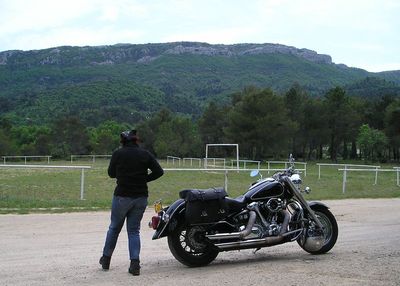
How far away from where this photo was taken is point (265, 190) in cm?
758

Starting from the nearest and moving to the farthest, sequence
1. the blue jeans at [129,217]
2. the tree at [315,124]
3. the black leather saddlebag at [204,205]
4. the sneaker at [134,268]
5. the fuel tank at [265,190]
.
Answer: the sneaker at [134,268], the blue jeans at [129,217], the black leather saddlebag at [204,205], the fuel tank at [265,190], the tree at [315,124]

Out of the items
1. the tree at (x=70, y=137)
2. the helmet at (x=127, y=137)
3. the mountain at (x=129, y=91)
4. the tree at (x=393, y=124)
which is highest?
the mountain at (x=129, y=91)

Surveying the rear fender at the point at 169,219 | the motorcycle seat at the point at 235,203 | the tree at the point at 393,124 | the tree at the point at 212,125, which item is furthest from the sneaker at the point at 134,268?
the tree at the point at 212,125

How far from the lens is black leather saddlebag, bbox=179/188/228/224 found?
23.0 ft

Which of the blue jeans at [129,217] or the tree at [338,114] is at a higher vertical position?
the tree at [338,114]

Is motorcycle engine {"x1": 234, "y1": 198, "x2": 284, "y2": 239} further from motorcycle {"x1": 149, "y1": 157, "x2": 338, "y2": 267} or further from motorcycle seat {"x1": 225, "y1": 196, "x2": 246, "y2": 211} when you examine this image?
motorcycle seat {"x1": 225, "y1": 196, "x2": 246, "y2": 211}

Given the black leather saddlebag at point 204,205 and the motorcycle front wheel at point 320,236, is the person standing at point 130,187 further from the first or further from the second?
the motorcycle front wheel at point 320,236

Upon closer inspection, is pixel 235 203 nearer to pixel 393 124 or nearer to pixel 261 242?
pixel 261 242

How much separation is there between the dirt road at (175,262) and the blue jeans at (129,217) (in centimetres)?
33

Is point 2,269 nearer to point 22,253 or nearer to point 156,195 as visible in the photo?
point 22,253

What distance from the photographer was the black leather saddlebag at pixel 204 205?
7020mm

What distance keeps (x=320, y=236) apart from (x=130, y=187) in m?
2.93

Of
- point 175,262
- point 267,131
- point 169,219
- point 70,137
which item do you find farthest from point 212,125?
point 169,219

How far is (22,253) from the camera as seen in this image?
315 inches
